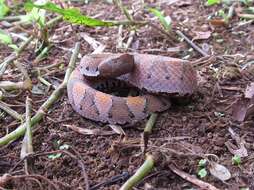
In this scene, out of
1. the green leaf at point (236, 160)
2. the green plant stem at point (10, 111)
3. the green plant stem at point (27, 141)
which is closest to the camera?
the green leaf at point (236, 160)

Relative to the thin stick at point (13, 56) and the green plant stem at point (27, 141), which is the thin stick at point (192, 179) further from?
the thin stick at point (13, 56)

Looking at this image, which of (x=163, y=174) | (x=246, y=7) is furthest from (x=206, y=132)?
(x=246, y=7)

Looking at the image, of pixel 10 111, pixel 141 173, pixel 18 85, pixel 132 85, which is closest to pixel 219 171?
pixel 141 173

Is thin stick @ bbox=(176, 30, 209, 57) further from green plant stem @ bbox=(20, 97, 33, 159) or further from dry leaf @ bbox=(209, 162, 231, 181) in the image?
green plant stem @ bbox=(20, 97, 33, 159)

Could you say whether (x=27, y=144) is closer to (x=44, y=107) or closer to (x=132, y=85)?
(x=44, y=107)

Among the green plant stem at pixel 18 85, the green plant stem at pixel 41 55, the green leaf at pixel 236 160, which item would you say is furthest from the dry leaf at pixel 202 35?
the green leaf at pixel 236 160

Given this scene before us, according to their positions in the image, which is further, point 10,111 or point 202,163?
point 10,111
